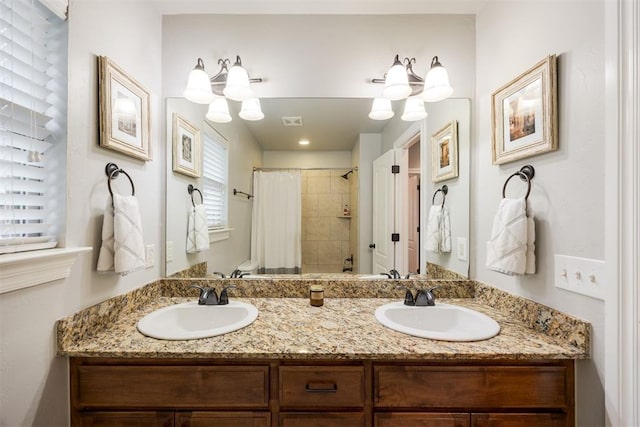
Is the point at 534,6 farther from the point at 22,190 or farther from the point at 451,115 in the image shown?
the point at 22,190

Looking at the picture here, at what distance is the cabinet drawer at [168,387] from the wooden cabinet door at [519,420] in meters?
0.76

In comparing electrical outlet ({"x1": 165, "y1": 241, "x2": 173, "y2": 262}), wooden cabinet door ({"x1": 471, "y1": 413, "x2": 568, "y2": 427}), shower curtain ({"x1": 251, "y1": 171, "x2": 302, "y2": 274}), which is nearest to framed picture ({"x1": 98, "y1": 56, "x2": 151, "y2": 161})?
electrical outlet ({"x1": 165, "y1": 241, "x2": 173, "y2": 262})

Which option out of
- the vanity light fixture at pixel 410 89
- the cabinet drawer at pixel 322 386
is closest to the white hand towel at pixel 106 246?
the cabinet drawer at pixel 322 386

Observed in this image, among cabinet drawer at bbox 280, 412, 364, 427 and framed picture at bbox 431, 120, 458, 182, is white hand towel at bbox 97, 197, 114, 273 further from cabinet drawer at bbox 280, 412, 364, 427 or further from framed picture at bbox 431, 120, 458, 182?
framed picture at bbox 431, 120, 458, 182

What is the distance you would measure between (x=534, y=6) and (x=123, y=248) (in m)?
1.95

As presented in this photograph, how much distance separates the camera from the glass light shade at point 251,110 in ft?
4.91

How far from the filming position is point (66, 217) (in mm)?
918

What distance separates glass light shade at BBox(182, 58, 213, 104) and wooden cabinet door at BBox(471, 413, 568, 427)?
183 cm

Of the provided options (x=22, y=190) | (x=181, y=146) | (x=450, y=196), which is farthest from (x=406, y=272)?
(x=22, y=190)

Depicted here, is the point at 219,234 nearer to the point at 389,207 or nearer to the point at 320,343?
the point at 320,343

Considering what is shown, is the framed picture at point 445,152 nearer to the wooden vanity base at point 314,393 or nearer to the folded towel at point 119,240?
the wooden vanity base at point 314,393

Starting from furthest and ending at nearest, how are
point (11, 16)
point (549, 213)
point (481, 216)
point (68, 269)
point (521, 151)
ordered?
point (481, 216) < point (521, 151) < point (549, 213) < point (68, 269) < point (11, 16)

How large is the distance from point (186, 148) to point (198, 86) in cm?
35

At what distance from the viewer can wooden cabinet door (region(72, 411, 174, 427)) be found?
917mm
